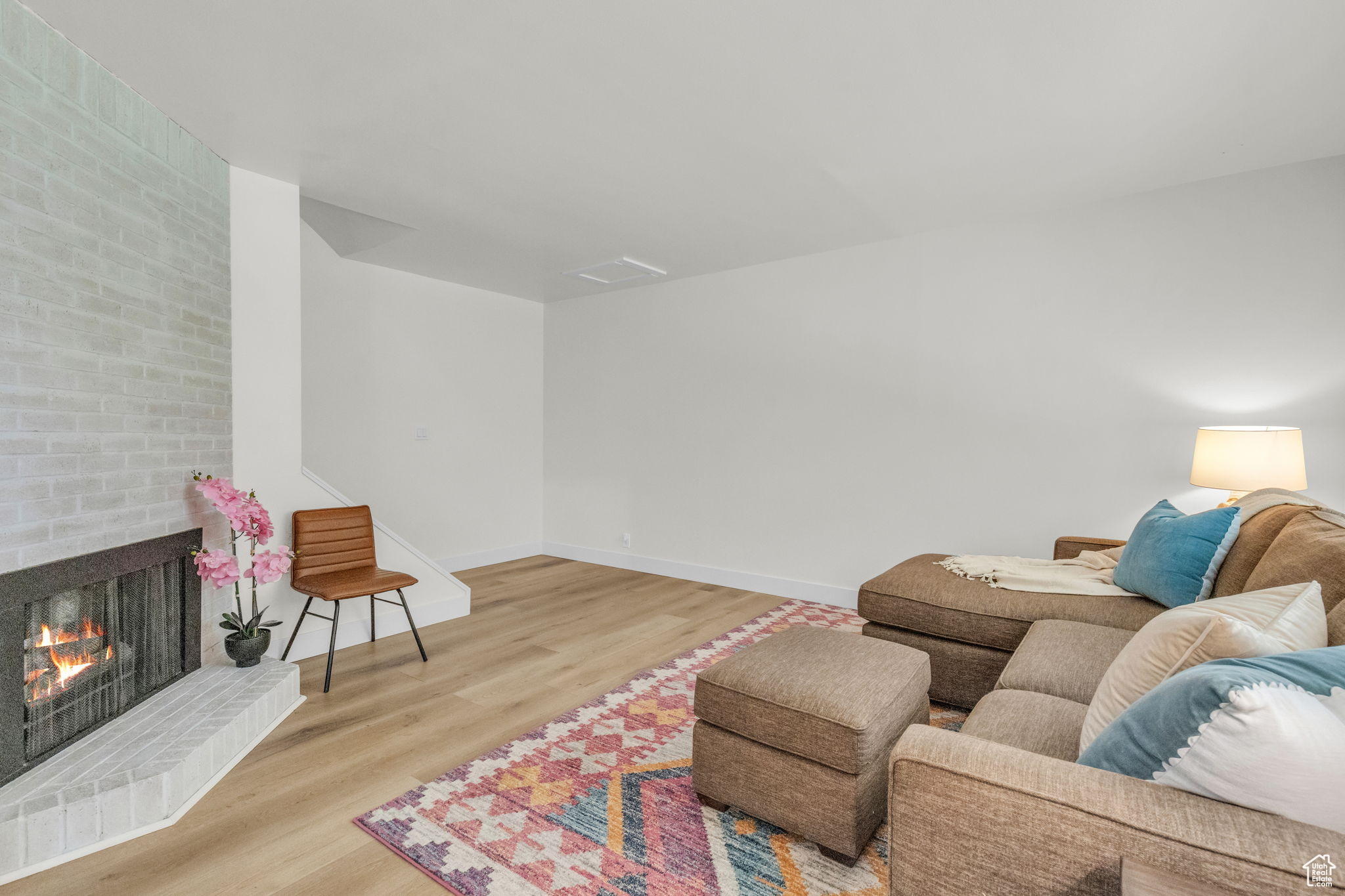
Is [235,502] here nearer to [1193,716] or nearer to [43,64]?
[43,64]

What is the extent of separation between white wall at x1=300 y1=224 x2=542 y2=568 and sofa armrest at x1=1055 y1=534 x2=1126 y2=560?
443cm

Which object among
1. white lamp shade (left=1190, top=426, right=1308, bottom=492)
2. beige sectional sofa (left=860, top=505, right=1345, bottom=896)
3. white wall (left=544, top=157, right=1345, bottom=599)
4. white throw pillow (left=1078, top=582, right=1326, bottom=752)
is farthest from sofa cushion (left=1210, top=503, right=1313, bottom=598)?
white wall (left=544, top=157, right=1345, bottom=599)

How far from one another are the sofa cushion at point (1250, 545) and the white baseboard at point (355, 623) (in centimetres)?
387

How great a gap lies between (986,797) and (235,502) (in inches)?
118

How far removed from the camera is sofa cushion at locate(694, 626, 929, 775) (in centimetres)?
175

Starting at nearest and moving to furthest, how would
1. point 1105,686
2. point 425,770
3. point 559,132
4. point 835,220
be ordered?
1. point 1105,686
2. point 425,770
3. point 559,132
4. point 835,220

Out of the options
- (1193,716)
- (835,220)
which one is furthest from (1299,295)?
(1193,716)

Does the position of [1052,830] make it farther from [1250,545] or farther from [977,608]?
[1250,545]

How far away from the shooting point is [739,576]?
196 inches

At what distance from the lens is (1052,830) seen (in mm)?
1032

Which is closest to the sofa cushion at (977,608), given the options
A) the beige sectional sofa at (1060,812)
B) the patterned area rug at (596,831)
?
the patterned area rug at (596,831)

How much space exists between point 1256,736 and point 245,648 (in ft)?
A: 11.1

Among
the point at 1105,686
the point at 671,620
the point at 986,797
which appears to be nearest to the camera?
the point at 986,797

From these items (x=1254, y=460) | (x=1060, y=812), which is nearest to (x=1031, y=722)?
(x=1060, y=812)
